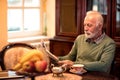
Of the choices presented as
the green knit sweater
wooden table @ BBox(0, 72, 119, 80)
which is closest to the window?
the green knit sweater

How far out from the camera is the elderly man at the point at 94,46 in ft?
8.22

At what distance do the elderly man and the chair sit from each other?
43 centimetres

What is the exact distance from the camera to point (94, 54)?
8.64 ft

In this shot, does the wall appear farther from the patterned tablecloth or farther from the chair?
the patterned tablecloth

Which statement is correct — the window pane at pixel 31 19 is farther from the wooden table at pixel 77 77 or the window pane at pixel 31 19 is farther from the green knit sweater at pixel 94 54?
the wooden table at pixel 77 77

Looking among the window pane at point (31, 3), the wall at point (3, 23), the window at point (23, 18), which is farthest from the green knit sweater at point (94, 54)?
the window pane at point (31, 3)

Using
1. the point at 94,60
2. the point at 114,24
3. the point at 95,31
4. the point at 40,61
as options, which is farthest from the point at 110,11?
the point at 40,61

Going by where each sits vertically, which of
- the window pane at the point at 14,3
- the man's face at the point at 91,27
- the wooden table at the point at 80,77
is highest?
the window pane at the point at 14,3

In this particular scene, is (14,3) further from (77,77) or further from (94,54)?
(77,77)

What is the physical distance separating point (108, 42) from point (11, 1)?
1.85 metres

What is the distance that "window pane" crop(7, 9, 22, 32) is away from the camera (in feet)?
12.9

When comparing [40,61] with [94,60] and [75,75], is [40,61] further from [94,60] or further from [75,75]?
[94,60]

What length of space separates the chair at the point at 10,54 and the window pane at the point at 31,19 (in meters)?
1.51

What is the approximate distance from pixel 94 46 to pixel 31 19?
179 centimetres
